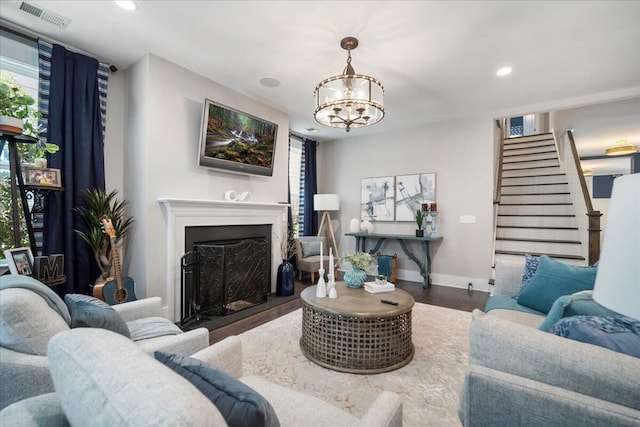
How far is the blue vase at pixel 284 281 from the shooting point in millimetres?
4227

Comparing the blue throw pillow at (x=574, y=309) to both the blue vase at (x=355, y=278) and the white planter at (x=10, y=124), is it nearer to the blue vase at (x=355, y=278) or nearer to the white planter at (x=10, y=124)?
the blue vase at (x=355, y=278)

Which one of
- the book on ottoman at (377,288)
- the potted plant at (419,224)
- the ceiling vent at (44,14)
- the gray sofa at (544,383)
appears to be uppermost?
the ceiling vent at (44,14)

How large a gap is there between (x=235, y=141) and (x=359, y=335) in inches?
108

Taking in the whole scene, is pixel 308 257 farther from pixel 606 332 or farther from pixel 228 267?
pixel 606 332

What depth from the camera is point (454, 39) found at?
2.70 metres

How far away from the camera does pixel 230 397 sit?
28.1 inches

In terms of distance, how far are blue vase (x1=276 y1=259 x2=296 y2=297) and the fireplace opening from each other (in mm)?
225

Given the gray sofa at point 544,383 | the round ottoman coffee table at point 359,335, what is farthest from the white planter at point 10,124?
the gray sofa at point 544,383

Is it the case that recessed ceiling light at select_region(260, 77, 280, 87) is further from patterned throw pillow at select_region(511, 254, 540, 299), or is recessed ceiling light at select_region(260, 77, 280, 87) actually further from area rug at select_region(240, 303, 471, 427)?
patterned throw pillow at select_region(511, 254, 540, 299)

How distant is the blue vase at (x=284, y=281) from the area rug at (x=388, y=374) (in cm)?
112

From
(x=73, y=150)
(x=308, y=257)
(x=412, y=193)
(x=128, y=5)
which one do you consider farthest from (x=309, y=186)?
(x=128, y=5)

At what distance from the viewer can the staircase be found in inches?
181

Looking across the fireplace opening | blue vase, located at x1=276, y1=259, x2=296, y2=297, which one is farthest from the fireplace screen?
blue vase, located at x1=276, y1=259, x2=296, y2=297

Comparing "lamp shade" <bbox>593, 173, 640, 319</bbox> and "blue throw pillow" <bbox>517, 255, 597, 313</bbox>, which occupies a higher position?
"lamp shade" <bbox>593, 173, 640, 319</bbox>
